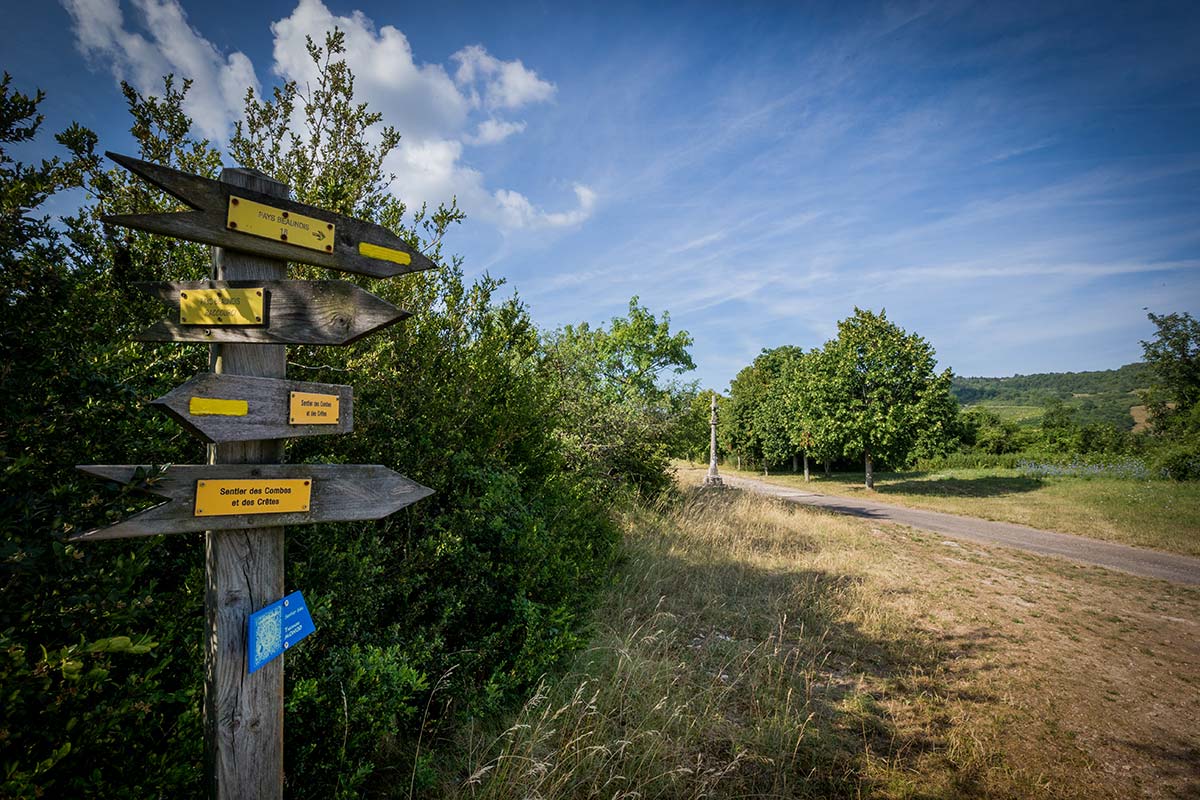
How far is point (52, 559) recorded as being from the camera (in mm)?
1524

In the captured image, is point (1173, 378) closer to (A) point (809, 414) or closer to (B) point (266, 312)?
(A) point (809, 414)

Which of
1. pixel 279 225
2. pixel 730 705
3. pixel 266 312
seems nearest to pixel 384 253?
pixel 279 225

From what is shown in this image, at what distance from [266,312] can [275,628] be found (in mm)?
1240

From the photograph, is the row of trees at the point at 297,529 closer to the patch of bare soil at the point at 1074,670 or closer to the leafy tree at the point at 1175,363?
the patch of bare soil at the point at 1074,670

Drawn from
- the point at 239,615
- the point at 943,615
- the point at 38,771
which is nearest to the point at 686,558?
the point at 943,615

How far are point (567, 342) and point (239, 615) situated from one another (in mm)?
10154

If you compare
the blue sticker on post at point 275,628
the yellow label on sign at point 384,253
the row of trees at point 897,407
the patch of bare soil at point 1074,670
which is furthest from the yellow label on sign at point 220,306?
the row of trees at point 897,407

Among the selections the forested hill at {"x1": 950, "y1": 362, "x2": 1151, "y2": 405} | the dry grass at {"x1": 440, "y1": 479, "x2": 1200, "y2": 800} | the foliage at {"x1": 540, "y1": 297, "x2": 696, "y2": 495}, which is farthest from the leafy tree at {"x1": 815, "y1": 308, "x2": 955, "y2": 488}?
the forested hill at {"x1": 950, "y1": 362, "x2": 1151, "y2": 405}

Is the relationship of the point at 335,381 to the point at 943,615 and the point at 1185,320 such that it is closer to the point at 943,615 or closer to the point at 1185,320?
the point at 943,615

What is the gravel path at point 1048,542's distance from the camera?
30.8 feet

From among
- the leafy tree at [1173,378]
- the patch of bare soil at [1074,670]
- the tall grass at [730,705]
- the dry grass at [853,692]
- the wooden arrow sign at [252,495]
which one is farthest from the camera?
the leafy tree at [1173,378]

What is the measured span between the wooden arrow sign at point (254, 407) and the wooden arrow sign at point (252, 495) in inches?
5.5

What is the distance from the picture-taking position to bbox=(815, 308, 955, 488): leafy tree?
19438mm

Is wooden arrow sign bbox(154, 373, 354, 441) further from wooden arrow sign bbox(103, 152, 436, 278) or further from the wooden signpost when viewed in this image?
wooden arrow sign bbox(103, 152, 436, 278)
